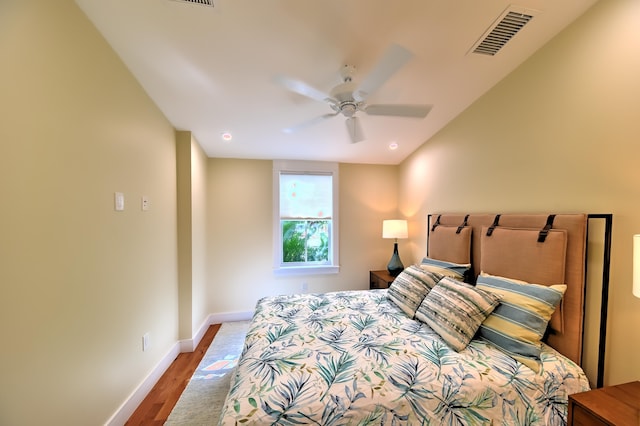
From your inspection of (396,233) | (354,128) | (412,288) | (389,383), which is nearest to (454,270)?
(412,288)

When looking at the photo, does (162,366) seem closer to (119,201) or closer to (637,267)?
(119,201)

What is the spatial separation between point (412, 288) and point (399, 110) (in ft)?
4.99

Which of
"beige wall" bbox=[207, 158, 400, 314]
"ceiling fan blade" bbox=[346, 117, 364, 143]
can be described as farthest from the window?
"ceiling fan blade" bbox=[346, 117, 364, 143]

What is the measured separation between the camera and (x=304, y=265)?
383 cm

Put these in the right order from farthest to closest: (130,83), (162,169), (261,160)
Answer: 1. (261,160)
2. (162,169)
3. (130,83)

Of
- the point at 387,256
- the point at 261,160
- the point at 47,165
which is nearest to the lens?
the point at 47,165

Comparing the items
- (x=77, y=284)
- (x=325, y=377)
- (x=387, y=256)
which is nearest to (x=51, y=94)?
(x=77, y=284)

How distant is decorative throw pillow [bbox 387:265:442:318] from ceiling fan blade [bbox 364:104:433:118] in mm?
1411

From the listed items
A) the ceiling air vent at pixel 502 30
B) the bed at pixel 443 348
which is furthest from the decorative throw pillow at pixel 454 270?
the ceiling air vent at pixel 502 30

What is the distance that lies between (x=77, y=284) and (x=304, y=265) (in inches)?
106

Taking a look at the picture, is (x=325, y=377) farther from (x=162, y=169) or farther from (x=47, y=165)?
(x=162, y=169)

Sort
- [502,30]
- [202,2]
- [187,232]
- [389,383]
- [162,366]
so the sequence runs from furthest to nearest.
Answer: [187,232], [162,366], [502,30], [202,2], [389,383]

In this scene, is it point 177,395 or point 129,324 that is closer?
point 129,324

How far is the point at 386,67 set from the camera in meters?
1.45
